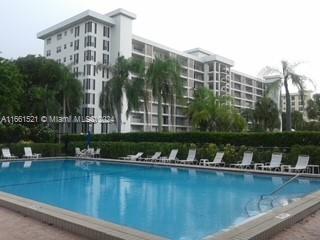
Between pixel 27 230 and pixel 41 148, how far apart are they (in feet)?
72.6

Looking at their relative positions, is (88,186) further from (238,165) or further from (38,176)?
(238,165)

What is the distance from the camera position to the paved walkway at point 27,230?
615 cm

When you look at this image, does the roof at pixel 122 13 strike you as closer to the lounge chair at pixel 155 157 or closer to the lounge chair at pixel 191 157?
the lounge chair at pixel 155 157

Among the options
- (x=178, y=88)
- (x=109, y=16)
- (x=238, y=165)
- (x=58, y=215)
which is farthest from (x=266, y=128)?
(x=58, y=215)

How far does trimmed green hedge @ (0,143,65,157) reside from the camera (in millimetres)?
26531

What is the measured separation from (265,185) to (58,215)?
9.57m

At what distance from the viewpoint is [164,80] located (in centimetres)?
3009

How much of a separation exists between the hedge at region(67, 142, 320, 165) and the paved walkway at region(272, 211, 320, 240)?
10.3m

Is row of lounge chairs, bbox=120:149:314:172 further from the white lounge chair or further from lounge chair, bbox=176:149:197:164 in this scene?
the white lounge chair

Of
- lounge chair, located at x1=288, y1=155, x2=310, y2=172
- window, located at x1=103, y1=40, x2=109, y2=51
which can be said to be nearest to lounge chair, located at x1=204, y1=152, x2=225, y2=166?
lounge chair, located at x1=288, y1=155, x2=310, y2=172

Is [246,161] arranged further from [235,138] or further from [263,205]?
[263,205]

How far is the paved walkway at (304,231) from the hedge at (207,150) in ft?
33.8

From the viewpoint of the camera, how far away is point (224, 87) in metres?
85.2

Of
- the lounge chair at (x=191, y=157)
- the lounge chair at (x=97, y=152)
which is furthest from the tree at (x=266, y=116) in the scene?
the lounge chair at (x=191, y=157)
